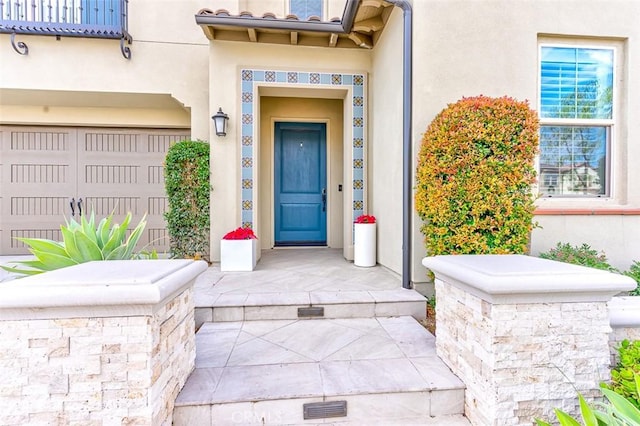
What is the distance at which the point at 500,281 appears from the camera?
4.95 ft

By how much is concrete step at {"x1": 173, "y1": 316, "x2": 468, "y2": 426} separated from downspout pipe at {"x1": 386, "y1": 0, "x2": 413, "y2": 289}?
A: 93 centimetres

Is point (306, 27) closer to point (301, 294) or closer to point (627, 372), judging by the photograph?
point (301, 294)

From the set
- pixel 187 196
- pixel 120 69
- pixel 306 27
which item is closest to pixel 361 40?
pixel 306 27

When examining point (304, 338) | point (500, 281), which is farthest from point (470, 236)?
point (304, 338)

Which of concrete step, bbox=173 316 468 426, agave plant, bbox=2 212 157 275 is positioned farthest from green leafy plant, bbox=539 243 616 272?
agave plant, bbox=2 212 157 275

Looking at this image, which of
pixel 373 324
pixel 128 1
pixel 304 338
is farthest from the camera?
pixel 128 1

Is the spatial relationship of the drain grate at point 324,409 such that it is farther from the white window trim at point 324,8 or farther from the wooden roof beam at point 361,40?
the white window trim at point 324,8

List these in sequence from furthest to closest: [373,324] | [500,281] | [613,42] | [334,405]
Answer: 1. [613,42]
2. [373,324]
3. [334,405]
4. [500,281]

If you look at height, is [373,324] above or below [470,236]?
below

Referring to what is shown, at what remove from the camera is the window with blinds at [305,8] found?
527cm

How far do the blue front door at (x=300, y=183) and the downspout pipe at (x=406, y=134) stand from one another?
2.66 metres

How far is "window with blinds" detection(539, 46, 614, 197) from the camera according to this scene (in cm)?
354

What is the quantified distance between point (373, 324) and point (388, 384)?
88 cm

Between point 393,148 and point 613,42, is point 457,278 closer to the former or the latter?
point 393,148
